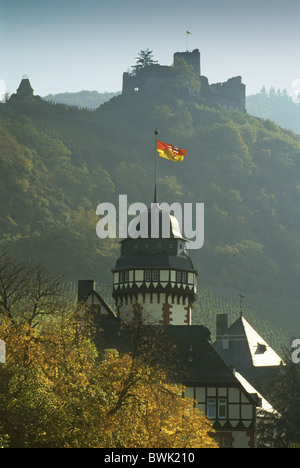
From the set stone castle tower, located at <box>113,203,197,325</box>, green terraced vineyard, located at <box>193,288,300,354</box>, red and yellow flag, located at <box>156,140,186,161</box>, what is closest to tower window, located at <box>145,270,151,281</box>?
stone castle tower, located at <box>113,203,197,325</box>

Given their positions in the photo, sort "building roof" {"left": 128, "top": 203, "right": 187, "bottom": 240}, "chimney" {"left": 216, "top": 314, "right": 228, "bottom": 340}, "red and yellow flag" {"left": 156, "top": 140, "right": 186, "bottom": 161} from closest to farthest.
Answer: "building roof" {"left": 128, "top": 203, "right": 187, "bottom": 240}
"red and yellow flag" {"left": 156, "top": 140, "right": 186, "bottom": 161}
"chimney" {"left": 216, "top": 314, "right": 228, "bottom": 340}

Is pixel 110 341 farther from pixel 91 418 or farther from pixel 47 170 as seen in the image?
pixel 47 170

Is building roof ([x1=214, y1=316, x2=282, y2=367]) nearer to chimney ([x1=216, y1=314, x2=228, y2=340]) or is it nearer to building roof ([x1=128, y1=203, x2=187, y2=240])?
chimney ([x1=216, y1=314, x2=228, y2=340])

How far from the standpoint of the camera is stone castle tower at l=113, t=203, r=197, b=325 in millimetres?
62250

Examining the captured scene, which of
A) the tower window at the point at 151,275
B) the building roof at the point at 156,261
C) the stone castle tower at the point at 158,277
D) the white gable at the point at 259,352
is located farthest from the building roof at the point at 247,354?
the tower window at the point at 151,275

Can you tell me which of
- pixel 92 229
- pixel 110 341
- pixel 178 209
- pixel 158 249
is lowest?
pixel 110 341

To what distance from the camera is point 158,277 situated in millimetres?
62531

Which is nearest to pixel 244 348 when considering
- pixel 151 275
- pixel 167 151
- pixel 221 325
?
pixel 221 325

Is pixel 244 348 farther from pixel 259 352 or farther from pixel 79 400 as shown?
pixel 79 400

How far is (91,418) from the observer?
33094mm

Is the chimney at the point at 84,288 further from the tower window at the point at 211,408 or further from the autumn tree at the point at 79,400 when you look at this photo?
the autumn tree at the point at 79,400

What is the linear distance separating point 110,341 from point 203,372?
17.2 feet

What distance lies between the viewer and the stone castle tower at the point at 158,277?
2451 inches

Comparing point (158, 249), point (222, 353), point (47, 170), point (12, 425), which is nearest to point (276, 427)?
point (158, 249)
